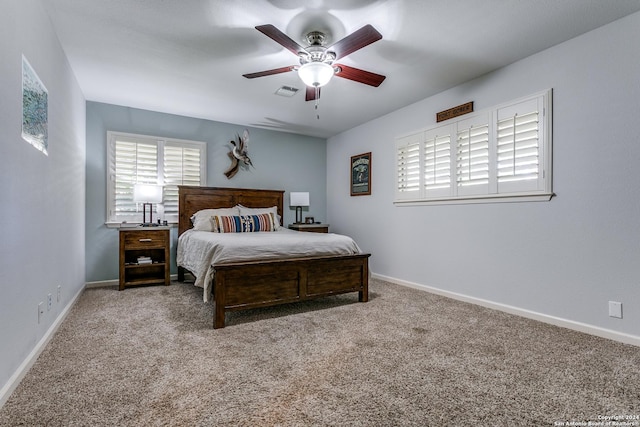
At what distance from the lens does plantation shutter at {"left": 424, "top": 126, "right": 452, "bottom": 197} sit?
393 centimetres

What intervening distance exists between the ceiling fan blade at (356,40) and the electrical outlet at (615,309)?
2.73 m

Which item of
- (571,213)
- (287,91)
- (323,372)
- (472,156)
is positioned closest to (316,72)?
(287,91)

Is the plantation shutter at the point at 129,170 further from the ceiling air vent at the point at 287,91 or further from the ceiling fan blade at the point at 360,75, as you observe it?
the ceiling fan blade at the point at 360,75

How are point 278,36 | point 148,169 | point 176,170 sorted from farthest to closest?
point 176,170
point 148,169
point 278,36

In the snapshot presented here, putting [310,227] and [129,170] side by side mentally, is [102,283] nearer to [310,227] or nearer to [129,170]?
[129,170]

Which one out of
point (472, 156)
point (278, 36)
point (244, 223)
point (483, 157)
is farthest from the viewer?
point (244, 223)

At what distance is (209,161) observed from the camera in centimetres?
520

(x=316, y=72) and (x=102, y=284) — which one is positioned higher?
(x=316, y=72)

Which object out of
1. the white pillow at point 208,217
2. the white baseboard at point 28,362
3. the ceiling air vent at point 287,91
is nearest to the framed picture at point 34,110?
the white baseboard at point 28,362

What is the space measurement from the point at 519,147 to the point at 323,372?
2.79 m

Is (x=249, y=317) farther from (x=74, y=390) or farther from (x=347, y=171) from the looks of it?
(x=347, y=171)

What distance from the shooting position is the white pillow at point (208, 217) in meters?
4.46

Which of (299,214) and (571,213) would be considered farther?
(299,214)

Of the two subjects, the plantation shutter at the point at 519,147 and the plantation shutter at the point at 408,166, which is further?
the plantation shutter at the point at 408,166
